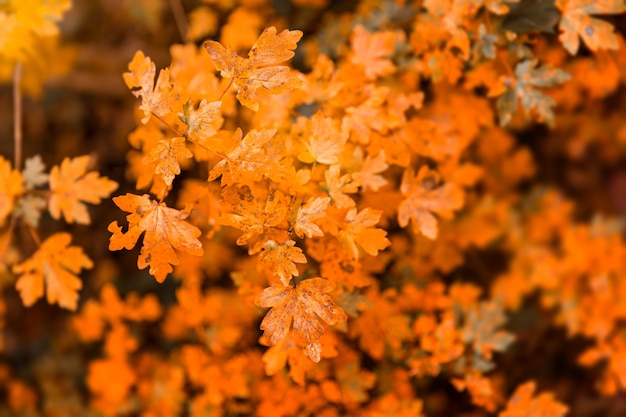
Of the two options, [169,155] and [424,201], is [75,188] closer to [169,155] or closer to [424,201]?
[169,155]

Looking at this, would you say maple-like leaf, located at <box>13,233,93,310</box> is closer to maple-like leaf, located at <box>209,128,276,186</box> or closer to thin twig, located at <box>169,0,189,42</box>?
maple-like leaf, located at <box>209,128,276,186</box>

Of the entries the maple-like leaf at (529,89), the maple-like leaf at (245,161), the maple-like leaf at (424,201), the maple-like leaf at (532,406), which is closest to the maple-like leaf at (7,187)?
the maple-like leaf at (245,161)

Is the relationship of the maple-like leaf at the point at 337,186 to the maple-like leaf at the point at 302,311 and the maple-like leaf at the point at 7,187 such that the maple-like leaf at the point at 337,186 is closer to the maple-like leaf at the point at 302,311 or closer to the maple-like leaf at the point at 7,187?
the maple-like leaf at the point at 302,311

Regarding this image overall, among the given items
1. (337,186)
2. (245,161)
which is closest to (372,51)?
(337,186)

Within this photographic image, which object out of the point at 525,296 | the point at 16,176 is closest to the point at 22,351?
the point at 16,176

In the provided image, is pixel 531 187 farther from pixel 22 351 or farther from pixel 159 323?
pixel 22 351
